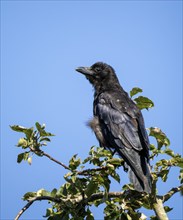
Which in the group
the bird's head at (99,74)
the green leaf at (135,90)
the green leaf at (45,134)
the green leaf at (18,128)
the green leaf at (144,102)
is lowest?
the green leaf at (45,134)

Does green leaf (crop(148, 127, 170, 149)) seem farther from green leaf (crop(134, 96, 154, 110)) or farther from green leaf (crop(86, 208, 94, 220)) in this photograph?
green leaf (crop(86, 208, 94, 220))

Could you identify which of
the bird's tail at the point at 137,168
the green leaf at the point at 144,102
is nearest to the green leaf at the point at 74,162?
the bird's tail at the point at 137,168

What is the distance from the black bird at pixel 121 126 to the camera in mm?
5430

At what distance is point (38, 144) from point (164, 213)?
4.45 feet

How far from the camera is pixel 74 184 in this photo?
12.2 ft

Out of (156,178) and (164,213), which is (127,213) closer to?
(164,213)

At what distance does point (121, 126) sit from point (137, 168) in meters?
0.99

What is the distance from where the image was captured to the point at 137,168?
17.7 feet

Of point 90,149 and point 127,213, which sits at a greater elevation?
point 90,149

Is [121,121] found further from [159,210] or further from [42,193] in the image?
[42,193]

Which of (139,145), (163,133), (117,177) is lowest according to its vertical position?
(117,177)

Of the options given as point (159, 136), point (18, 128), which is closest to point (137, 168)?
point (159, 136)

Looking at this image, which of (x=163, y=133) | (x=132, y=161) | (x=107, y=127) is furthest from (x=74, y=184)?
(x=107, y=127)

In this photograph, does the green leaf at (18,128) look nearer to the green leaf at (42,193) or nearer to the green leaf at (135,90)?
the green leaf at (42,193)
